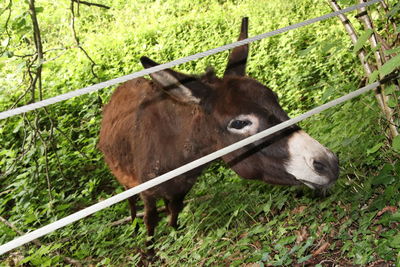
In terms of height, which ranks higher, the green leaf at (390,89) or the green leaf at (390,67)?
the green leaf at (390,67)

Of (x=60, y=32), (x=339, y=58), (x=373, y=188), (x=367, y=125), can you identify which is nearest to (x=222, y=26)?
(x=339, y=58)

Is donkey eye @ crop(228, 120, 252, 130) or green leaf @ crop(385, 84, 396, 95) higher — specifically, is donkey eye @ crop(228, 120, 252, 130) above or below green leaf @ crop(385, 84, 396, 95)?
below

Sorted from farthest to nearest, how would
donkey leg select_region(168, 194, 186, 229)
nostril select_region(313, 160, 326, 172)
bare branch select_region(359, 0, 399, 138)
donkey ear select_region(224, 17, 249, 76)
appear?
donkey leg select_region(168, 194, 186, 229) → donkey ear select_region(224, 17, 249, 76) → bare branch select_region(359, 0, 399, 138) → nostril select_region(313, 160, 326, 172)

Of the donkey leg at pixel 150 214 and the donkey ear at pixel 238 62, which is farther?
the donkey leg at pixel 150 214

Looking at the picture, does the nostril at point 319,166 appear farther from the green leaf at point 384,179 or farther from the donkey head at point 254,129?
the green leaf at point 384,179

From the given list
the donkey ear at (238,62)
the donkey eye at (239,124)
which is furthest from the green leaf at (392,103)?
the donkey ear at (238,62)

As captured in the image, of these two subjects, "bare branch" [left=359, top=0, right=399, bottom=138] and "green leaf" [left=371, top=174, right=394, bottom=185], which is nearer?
"green leaf" [left=371, top=174, right=394, bottom=185]

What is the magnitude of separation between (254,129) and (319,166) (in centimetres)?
48

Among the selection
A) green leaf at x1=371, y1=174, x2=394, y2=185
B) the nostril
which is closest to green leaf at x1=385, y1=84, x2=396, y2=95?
green leaf at x1=371, y1=174, x2=394, y2=185

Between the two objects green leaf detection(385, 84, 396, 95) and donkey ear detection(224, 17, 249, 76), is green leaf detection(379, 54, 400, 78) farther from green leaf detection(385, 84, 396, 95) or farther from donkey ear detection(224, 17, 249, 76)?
donkey ear detection(224, 17, 249, 76)

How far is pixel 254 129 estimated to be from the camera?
259cm

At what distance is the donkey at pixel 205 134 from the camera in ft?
8.08

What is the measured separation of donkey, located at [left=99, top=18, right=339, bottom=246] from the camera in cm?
246

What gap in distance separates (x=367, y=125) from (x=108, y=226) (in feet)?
9.50
